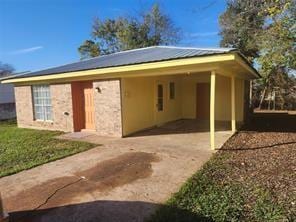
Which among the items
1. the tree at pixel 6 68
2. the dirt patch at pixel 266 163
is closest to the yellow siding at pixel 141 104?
the dirt patch at pixel 266 163

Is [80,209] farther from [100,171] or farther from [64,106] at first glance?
[64,106]

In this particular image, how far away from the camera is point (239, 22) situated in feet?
56.8

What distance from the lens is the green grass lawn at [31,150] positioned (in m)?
6.13

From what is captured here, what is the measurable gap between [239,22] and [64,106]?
13.5 meters

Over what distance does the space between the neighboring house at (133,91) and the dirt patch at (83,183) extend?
2806mm

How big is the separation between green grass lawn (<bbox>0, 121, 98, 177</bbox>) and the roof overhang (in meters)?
2.60

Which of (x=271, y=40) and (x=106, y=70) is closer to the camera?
(x=106, y=70)

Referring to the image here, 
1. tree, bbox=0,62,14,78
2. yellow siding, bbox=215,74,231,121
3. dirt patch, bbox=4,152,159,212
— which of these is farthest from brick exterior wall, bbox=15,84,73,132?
tree, bbox=0,62,14,78

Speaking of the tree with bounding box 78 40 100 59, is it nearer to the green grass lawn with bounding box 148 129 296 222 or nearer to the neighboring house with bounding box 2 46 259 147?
the neighboring house with bounding box 2 46 259 147

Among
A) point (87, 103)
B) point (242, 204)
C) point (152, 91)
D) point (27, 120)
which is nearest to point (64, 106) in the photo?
point (87, 103)

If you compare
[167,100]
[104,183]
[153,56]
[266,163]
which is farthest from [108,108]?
[266,163]

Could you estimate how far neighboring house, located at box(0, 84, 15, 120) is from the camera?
60.0ft

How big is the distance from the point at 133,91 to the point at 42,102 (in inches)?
196

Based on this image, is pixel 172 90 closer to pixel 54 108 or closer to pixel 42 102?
pixel 54 108
